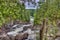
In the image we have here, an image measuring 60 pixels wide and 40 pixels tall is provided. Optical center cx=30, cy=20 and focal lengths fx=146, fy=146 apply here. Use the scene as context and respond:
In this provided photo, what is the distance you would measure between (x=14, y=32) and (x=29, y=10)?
1.64 ft

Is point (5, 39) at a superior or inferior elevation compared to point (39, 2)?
inferior

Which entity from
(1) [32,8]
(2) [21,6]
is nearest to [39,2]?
(1) [32,8]

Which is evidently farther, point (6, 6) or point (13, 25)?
point (13, 25)

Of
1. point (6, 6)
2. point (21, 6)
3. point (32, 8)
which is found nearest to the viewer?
point (6, 6)

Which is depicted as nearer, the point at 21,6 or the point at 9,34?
the point at 21,6

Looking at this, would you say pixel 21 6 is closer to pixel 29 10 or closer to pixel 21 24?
pixel 29 10

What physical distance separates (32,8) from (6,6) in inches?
24.1

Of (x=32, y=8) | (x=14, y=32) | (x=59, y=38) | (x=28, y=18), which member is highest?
(x=32, y=8)

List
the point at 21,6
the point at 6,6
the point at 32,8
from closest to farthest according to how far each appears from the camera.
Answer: the point at 6,6
the point at 21,6
the point at 32,8

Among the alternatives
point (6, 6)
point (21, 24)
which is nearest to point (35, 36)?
point (21, 24)

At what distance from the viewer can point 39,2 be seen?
2.57 meters

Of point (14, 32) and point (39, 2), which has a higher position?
point (39, 2)

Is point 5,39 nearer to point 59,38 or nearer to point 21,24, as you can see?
point 21,24

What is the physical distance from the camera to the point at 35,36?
274cm
